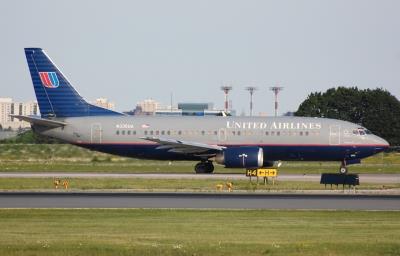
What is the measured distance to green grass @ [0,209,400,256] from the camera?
80.5 feet

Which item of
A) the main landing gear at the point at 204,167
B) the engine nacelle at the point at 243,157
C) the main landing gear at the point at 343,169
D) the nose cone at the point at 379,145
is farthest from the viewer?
the nose cone at the point at 379,145

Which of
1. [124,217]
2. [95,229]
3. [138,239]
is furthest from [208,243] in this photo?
[124,217]

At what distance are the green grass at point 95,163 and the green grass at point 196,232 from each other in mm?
33345

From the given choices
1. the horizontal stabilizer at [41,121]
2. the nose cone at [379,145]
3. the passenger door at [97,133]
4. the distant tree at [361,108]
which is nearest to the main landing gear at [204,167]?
the passenger door at [97,133]

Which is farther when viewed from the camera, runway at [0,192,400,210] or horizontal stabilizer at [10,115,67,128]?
horizontal stabilizer at [10,115,67,128]

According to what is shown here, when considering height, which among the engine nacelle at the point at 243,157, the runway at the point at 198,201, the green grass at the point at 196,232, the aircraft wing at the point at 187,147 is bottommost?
the green grass at the point at 196,232

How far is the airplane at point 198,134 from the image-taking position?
64.6m

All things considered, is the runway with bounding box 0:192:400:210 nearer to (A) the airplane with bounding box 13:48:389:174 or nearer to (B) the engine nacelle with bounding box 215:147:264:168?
(B) the engine nacelle with bounding box 215:147:264:168

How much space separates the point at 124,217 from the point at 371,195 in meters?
15.4

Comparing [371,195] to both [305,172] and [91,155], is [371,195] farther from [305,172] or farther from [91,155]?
[91,155]

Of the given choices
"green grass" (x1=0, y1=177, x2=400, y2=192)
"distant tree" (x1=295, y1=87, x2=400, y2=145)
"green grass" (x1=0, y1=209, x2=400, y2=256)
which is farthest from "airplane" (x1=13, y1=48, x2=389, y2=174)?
"distant tree" (x1=295, y1=87, x2=400, y2=145)

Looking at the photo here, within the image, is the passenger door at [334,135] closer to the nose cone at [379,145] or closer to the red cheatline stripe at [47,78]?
the nose cone at [379,145]

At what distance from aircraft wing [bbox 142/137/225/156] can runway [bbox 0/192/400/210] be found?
19.4m

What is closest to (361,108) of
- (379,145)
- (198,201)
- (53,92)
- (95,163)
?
(95,163)
